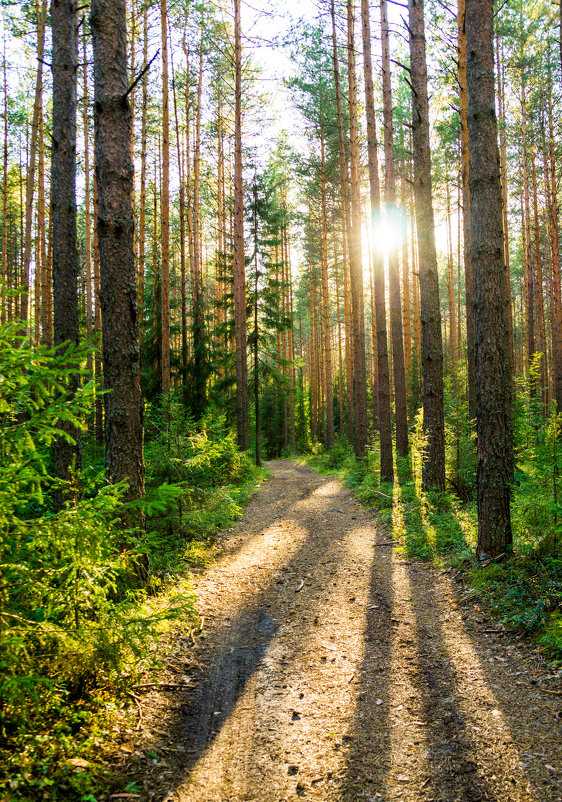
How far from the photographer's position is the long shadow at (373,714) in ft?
7.99

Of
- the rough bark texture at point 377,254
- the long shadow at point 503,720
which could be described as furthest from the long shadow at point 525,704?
the rough bark texture at point 377,254

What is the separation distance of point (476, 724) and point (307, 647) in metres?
1.55

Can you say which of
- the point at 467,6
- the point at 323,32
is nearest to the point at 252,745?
the point at 467,6

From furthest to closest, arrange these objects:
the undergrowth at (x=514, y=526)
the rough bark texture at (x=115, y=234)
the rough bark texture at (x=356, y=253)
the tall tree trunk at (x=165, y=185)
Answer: the rough bark texture at (x=356, y=253), the tall tree trunk at (x=165, y=185), the rough bark texture at (x=115, y=234), the undergrowth at (x=514, y=526)

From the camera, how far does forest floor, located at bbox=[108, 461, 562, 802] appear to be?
2.41 metres

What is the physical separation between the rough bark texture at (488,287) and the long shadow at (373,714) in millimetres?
1563

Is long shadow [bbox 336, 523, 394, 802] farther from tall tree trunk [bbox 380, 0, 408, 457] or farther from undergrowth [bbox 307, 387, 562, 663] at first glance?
tall tree trunk [bbox 380, 0, 408, 457]

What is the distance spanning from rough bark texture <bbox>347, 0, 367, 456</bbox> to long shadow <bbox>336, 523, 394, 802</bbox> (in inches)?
442

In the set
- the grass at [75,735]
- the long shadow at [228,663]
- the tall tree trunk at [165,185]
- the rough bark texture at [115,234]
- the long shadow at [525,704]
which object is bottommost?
the long shadow at [228,663]

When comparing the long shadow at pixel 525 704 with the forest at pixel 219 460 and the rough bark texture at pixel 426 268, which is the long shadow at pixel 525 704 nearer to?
the forest at pixel 219 460

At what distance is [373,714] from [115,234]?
4767mm

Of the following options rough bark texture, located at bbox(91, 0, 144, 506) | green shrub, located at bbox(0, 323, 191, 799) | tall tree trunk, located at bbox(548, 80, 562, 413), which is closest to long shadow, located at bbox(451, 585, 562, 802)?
green shrub, located at bbox(0, 323, 191, 799)

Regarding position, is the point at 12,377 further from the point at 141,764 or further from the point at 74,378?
the point at 74,378

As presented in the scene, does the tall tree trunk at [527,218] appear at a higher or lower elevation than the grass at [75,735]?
higher
